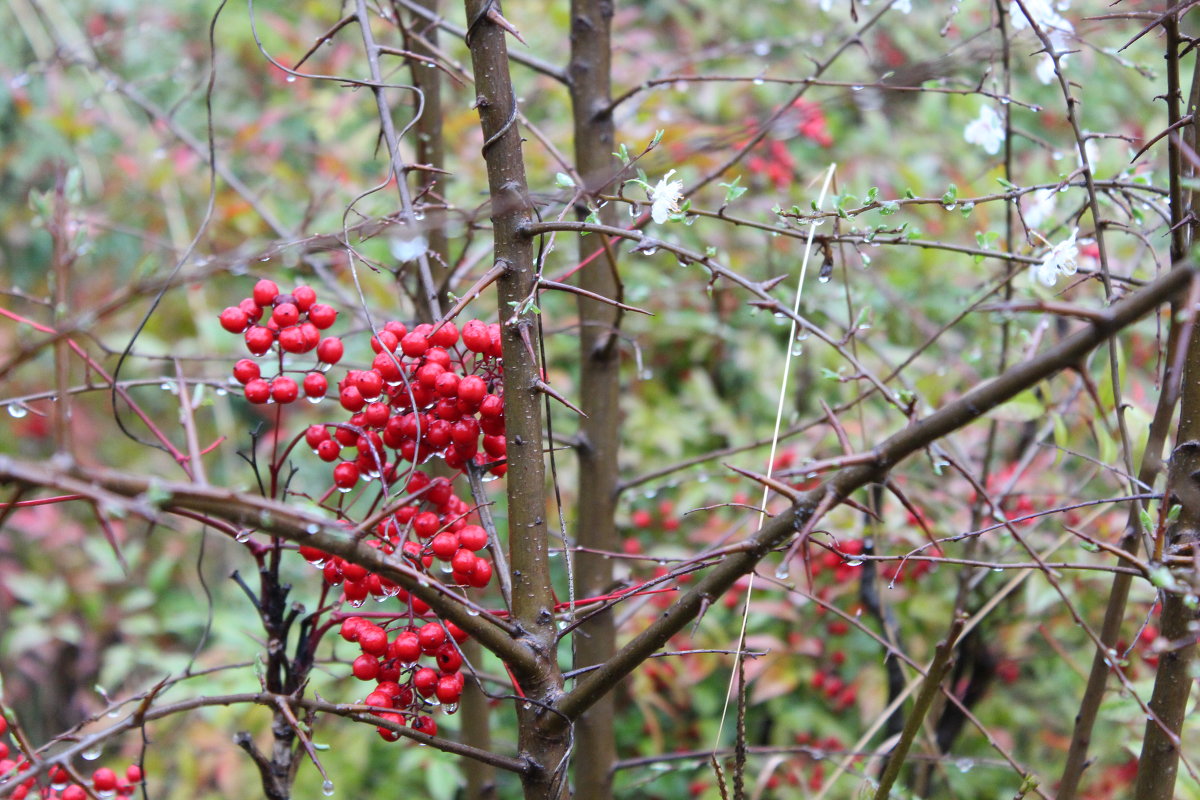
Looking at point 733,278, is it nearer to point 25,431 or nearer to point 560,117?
point 560,117

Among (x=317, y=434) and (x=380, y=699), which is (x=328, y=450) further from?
(x=380, y=699)

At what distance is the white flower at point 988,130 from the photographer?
1.30 meters

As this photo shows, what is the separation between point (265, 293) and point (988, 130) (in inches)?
39.4

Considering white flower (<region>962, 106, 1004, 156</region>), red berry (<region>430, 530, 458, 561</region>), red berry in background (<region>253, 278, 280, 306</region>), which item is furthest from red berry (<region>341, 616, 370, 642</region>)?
white flower (<region>962, 106, 1004, 156</region>)

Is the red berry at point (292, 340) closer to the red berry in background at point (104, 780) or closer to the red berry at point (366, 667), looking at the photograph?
the red berry at point (366, 667)

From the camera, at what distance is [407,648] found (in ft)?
2.75

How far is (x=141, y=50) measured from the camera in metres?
3.40

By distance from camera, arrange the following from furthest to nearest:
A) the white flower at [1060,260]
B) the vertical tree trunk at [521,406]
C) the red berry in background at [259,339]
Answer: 1. the white flower at [1060,260]
2. the red berry in background at [259,339]
3. the vertical tree trunk at [521,406]

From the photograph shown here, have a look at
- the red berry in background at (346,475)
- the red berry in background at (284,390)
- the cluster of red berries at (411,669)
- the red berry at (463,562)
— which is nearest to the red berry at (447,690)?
the cluster of red berries at (411,669)

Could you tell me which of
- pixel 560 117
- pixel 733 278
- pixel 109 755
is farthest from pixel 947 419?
pixel 109 755

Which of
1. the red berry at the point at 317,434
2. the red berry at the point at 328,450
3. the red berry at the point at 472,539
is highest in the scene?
the red berry at the point at 317,434

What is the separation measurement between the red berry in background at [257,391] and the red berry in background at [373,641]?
0.25m

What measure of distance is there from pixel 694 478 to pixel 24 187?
8.74 ft

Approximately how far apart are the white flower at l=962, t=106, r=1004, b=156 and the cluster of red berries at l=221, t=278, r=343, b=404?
0.94m
